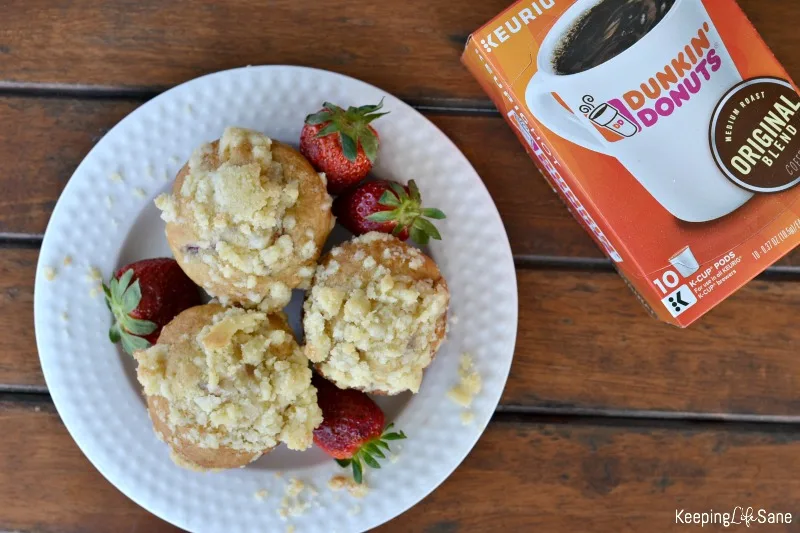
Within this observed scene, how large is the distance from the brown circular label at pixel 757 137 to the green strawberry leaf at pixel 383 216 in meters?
0.58

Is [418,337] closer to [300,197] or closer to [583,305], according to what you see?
[300,197]

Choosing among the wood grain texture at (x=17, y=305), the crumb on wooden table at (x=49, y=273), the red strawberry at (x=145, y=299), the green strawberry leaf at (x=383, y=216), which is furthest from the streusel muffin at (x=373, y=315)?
the wood grain texture at (x=17, y=305)

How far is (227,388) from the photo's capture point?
1.08 metres

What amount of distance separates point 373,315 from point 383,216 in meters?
0.19

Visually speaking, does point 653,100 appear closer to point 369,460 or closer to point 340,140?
point 340,140

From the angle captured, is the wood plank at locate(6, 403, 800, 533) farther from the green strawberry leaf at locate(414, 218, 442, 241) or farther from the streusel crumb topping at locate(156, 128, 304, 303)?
the streusel crumb topping at locate(156, 128, 304, 303)

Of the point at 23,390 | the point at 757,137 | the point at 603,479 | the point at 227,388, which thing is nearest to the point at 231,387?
the point at 227,388

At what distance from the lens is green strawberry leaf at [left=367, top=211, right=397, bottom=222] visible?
1.16 metres

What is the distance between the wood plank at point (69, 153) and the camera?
1.38 m

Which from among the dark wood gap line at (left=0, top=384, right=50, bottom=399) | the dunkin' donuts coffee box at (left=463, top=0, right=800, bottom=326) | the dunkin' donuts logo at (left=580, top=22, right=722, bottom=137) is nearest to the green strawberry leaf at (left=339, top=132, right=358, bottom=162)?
the dunkin' donuts coffee box at (left=463, top=0, right=800, bottom=326)

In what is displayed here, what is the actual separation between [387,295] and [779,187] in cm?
73

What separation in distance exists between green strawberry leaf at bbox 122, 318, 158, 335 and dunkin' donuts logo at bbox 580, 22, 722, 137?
0.89 m

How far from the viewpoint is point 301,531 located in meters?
1.30

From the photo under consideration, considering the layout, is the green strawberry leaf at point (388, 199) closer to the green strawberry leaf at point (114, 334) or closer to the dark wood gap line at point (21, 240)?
the green strawberry leaf at point (114, 334)
